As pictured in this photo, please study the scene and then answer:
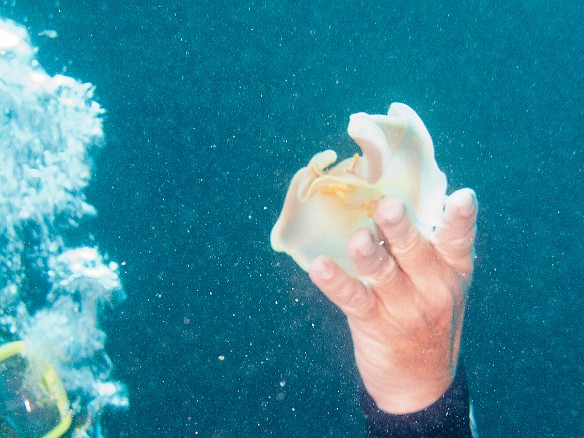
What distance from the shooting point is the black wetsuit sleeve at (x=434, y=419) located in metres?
1.86

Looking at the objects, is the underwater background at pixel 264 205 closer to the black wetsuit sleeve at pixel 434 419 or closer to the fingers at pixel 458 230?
the black wetsuit sleeve at pixel 434 419

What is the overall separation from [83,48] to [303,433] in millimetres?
11167

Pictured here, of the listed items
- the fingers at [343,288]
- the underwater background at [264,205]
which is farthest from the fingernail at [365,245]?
the underwater background at [264,205]

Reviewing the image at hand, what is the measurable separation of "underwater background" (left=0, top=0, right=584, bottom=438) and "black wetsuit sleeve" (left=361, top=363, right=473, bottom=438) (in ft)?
26.7

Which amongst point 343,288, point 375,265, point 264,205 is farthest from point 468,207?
point 264,205

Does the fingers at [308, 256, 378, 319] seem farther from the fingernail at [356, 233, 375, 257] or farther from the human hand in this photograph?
the fingernail at [356, 233, 375, 257]

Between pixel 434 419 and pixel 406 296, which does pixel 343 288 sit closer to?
pixel 406 296

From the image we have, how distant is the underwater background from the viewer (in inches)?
413

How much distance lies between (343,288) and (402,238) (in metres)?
0.25

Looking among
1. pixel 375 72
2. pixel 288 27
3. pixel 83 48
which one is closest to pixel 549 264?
pixel 375 72

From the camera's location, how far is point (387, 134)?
5.40 ft

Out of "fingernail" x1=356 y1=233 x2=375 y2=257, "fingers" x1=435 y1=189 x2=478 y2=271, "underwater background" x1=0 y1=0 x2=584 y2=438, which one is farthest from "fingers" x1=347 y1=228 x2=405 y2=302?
"underwater background" x1=0 y1=0 x2=584 y2=438

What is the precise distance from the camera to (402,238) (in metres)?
1.44

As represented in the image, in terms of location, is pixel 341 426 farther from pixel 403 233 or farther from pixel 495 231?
pixel 403 233
